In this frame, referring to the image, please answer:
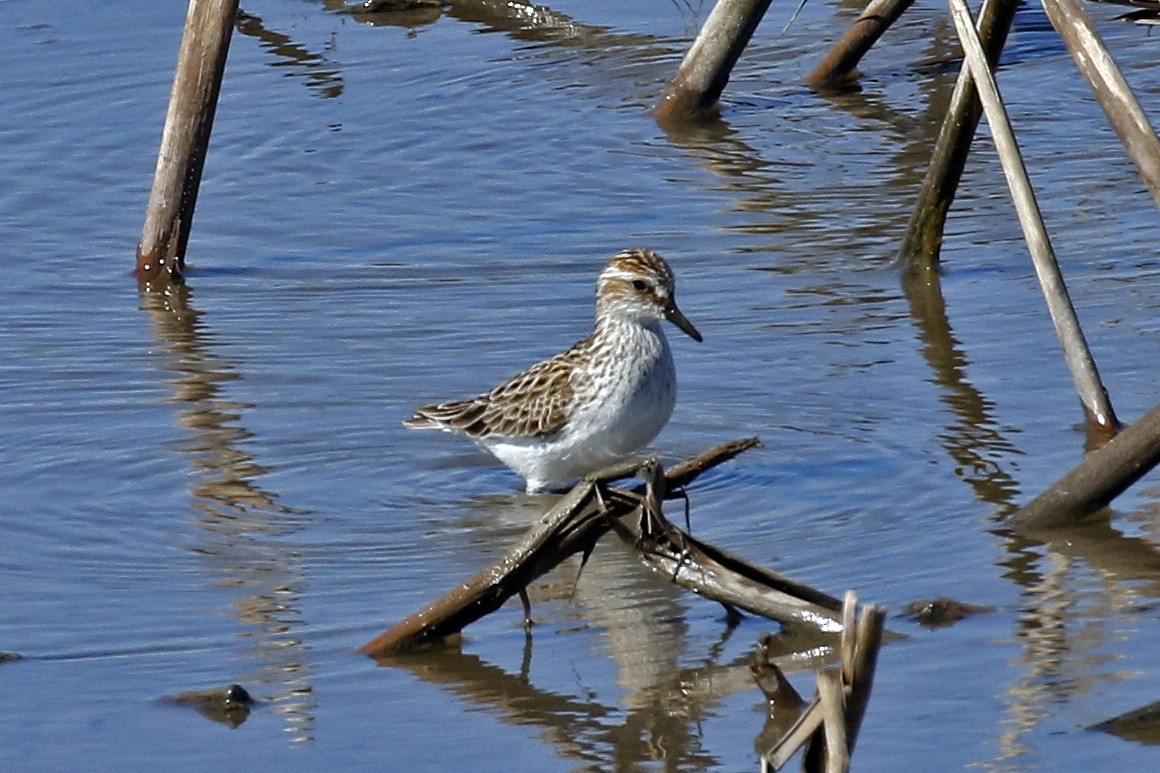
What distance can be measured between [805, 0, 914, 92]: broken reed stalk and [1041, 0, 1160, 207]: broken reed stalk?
5962mm

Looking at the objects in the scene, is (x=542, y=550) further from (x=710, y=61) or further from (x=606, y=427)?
(x=710, y=61)

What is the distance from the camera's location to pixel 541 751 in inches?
205

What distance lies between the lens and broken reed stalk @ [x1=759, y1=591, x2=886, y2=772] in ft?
12.5

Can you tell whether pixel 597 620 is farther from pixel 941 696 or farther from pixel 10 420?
pixel 10 420

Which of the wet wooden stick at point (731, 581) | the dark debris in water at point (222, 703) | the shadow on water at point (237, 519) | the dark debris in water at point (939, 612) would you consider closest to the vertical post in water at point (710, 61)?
the shadow on water at point (237, 519)

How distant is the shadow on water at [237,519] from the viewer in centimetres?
584

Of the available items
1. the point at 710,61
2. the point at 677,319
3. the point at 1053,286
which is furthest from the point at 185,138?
the point at 1053,286

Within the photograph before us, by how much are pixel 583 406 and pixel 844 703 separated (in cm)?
416

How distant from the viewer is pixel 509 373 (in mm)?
9125

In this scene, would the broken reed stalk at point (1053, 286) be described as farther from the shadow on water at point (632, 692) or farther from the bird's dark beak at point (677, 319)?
the shadow on water at point (632, 692)

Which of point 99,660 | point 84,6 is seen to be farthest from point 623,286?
point 84,6

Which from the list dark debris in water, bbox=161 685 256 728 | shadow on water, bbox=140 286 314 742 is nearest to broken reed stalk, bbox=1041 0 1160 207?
shadow on water, bbox=140 286 314 742

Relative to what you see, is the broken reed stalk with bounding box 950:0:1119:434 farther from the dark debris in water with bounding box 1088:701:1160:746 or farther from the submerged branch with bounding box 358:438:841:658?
the dark debris in water with bounding box 1088:701:1160:746

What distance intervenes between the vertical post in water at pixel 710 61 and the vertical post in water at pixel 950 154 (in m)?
2.70
